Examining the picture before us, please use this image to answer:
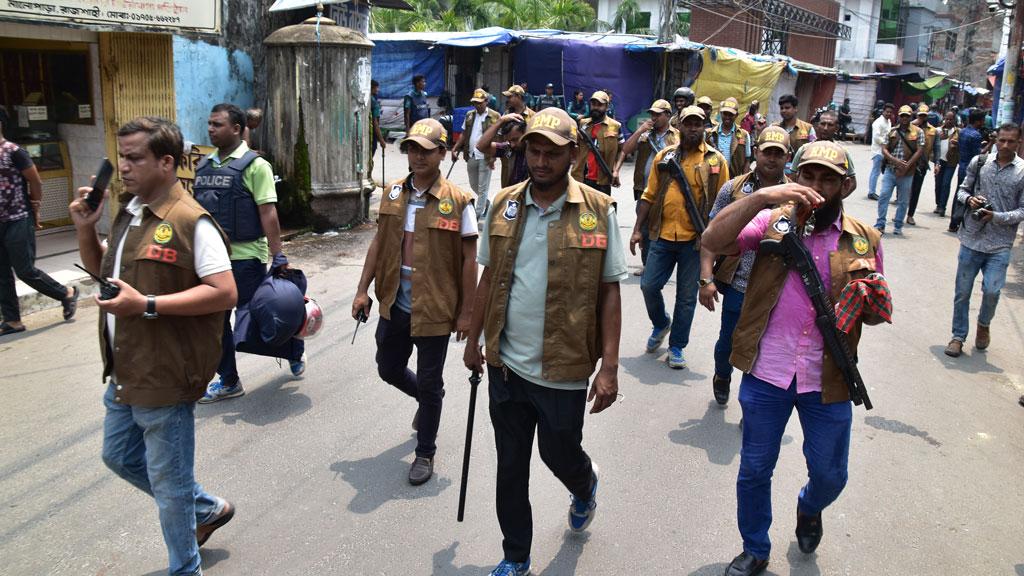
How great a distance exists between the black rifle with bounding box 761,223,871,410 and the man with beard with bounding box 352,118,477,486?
63.7 inches

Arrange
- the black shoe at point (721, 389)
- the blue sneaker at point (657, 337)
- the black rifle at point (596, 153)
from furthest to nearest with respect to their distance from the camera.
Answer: the black rifle at point (596, 153) < the blue sneaker at point (657, 337) < the black shoe at point (721, 389)

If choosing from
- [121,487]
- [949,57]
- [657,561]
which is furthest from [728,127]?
[949,57]

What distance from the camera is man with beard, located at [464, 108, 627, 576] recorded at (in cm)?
314

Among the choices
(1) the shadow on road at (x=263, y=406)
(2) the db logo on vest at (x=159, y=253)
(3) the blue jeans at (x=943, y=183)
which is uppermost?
(2) the db logo on vest at (x=159, y=253)

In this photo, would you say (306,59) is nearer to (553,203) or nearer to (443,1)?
(553,203)

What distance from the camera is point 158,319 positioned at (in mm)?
2939

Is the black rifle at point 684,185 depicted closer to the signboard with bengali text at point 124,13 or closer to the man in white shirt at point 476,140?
the man in white shirt at point 476,140

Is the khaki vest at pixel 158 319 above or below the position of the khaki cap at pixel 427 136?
below

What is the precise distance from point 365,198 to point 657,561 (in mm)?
8232

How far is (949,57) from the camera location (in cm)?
5853

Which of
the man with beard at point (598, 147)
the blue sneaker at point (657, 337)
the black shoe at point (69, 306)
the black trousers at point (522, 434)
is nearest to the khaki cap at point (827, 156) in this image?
the black trousers at point (522, 434)

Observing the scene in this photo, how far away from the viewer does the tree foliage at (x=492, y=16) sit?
104ft

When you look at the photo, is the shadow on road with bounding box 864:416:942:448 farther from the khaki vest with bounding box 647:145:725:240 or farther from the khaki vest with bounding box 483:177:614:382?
the khaki vest with bounding box 483:177:614:382

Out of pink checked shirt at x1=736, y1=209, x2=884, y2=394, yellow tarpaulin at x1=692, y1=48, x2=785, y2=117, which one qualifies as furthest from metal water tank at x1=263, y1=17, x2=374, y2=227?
yellow tarpaulin at x1=692, y1=48, x2=785, y2=117
